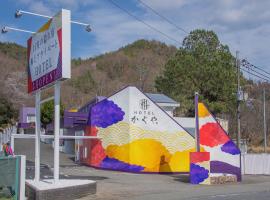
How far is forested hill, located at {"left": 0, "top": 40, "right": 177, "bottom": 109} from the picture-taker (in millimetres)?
104681

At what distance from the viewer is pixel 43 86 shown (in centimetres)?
1719

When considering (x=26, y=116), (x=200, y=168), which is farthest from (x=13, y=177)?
(x=26, y=116)

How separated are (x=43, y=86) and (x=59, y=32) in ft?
7.29

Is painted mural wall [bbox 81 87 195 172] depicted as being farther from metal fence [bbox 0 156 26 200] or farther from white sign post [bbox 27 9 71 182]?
metal fence [bbox 0 156 26 200]

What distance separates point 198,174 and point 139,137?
7431 millimetres

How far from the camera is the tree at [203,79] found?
190 ft

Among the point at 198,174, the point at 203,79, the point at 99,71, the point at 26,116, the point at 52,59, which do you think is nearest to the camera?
the point at 52,59

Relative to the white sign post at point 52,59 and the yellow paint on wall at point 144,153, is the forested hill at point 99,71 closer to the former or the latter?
the yellow paint on wall at point 144,153

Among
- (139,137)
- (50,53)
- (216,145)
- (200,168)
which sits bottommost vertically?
(200,168)

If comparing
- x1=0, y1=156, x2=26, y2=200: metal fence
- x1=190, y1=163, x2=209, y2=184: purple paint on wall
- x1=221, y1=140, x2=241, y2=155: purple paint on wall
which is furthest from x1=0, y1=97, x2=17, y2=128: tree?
x1=0, y1=156, x2=26, y2=200: metal fence

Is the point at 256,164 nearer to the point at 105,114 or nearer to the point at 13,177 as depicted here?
the point at 105,114

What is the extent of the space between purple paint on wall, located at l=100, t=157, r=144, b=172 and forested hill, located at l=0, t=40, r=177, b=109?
6131 cm

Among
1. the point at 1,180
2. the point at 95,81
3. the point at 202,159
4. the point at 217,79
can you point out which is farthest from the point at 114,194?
the point at 95,81

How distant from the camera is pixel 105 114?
3334 centimetres
